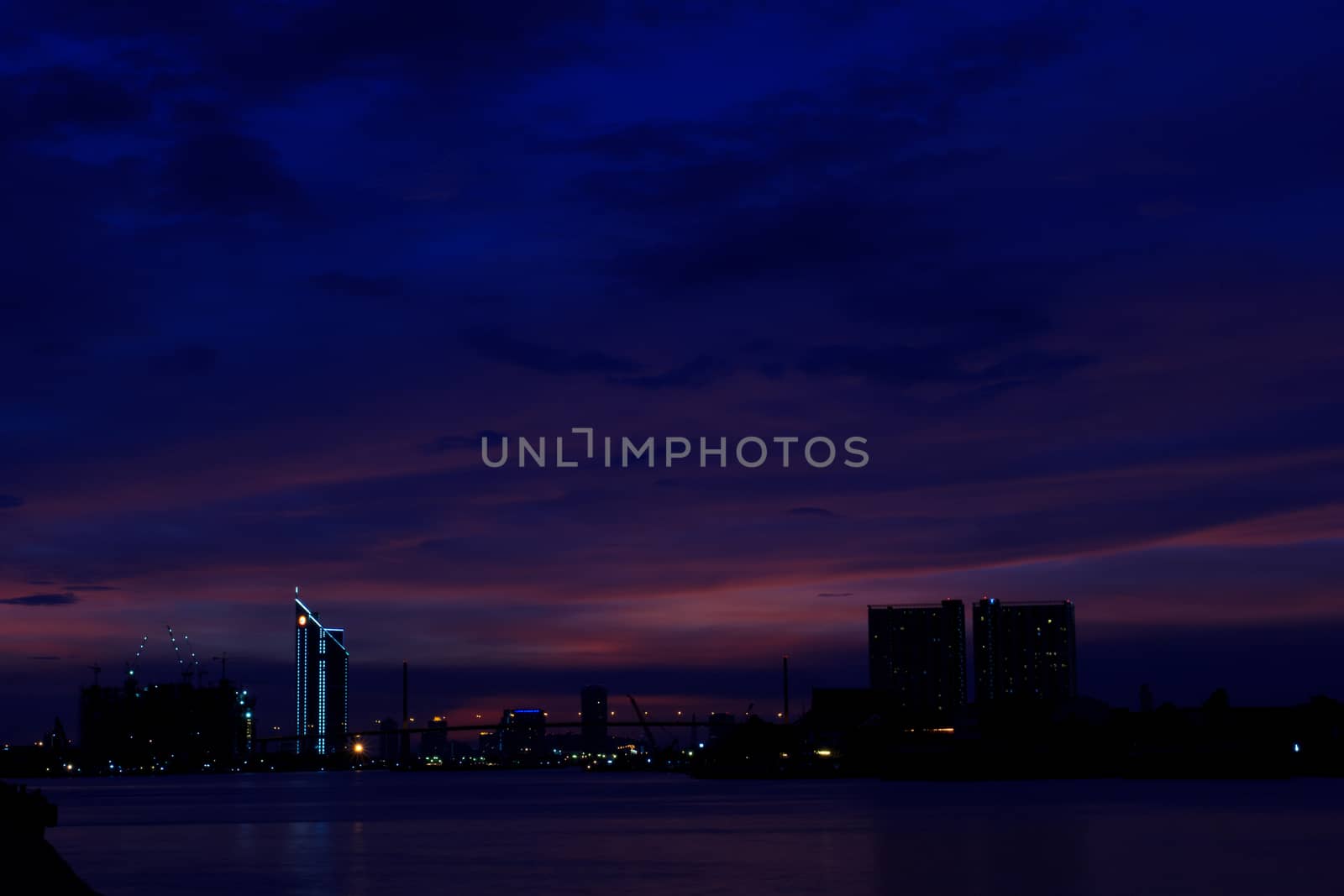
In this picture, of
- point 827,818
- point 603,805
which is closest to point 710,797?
point 603,805

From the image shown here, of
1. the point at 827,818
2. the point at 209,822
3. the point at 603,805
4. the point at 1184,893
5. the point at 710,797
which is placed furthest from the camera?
the point at 710,797

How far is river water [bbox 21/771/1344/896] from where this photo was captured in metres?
65.6

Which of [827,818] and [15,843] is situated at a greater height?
[15,843]

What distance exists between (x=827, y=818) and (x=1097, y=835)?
3080 centimetres

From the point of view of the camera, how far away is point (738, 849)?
283 feet

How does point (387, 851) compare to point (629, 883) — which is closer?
point (629, 883)

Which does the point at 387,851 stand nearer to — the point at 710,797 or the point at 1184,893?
the point at 1184,893

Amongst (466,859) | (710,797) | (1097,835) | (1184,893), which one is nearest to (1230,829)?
(1097,835)

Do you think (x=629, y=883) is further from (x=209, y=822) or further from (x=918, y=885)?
(x=209, y=822)

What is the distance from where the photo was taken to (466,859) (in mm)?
81750

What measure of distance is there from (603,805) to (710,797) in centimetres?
2162

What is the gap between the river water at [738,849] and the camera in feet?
215

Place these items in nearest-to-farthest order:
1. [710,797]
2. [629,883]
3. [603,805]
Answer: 1. [629,883]
2. [603,805]
3. [710,797]

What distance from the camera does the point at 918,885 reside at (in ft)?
208
